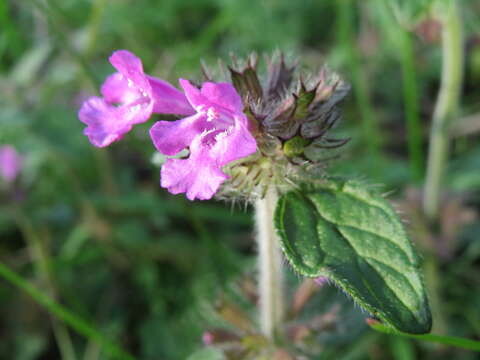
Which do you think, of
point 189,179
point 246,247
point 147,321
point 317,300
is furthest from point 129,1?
point 189,179

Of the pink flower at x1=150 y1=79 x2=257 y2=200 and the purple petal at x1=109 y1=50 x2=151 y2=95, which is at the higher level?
the purple petal at x1=109 y1=50 x2=151 y2=95

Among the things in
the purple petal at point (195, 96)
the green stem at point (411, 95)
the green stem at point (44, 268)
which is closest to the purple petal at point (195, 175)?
A: the purple petal at point (195, 96)

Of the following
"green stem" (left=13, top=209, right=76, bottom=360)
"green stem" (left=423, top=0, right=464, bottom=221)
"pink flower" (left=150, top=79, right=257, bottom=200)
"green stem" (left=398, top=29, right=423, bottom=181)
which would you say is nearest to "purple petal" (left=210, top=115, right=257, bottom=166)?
"pink flower" (left=150, top=79, right=257, bottom=200)

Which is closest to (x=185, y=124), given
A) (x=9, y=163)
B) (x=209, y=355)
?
(x=209, y=355)

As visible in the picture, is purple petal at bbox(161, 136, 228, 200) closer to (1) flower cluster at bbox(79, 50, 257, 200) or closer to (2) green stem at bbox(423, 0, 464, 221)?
(1) flower cluster at bbox(79, 50, 257, 200)

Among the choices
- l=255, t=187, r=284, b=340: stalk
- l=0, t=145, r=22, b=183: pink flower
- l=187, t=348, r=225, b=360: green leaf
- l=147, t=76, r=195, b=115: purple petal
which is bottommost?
l=187, t=348, r=225, b=360: green leaf

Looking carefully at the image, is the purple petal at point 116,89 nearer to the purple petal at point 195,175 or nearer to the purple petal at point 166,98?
the purple petal at point 166,98

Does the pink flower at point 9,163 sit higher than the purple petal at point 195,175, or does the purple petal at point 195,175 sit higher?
the pink flower at point 9,163
